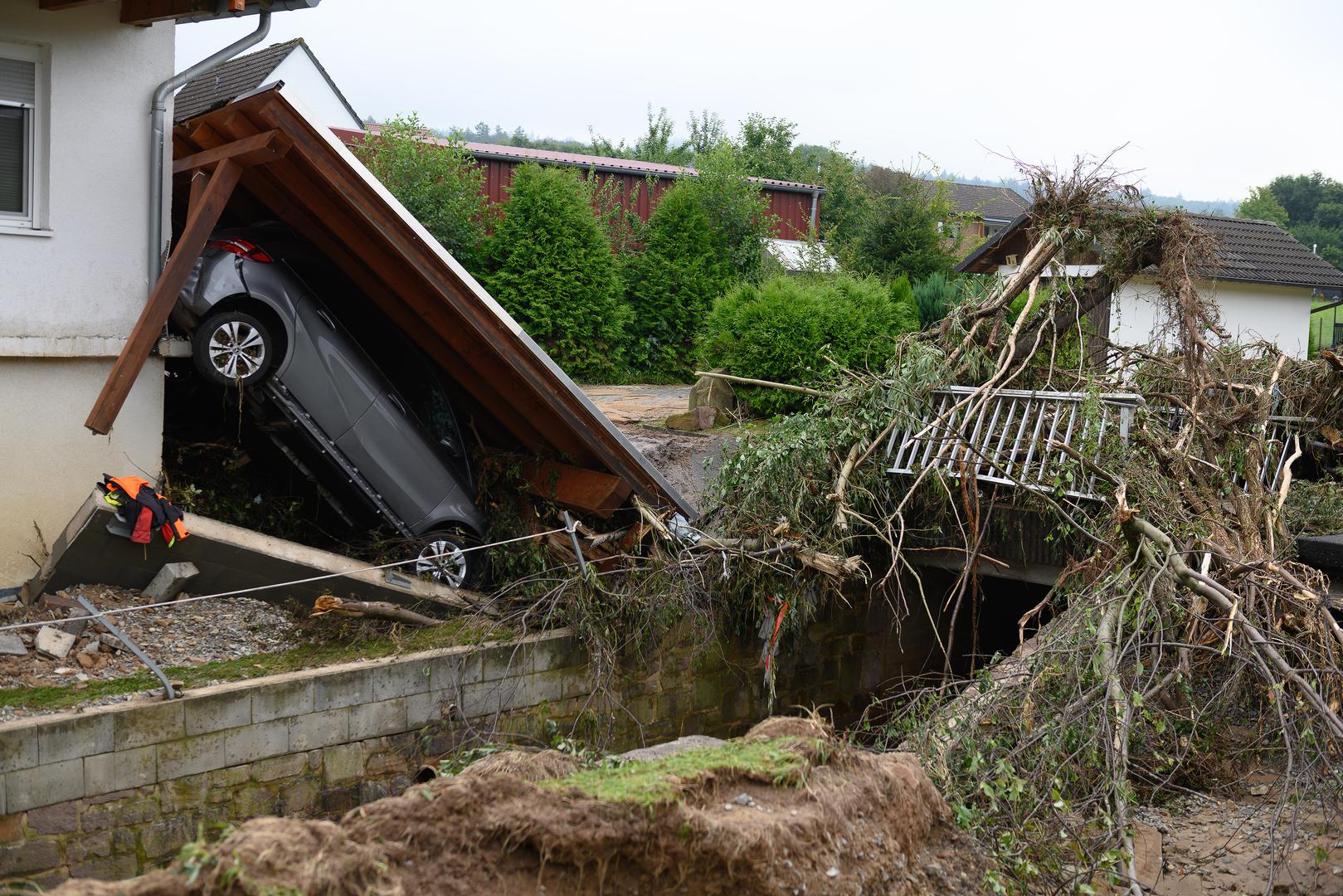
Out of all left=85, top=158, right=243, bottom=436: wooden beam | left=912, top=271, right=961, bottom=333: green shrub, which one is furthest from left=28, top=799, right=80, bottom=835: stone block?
left=912, top=271, right=961, bottom=333: green shrub

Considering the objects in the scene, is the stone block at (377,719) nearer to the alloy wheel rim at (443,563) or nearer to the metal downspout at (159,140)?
the alloy wheel rim at (443,563)

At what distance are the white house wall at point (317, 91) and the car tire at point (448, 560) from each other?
475 inches

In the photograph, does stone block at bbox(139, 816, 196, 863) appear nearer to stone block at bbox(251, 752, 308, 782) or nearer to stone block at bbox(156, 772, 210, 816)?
stone block at bbox(156, 772, 210, 816)

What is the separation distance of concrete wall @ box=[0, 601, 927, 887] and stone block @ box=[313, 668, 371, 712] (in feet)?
0.03

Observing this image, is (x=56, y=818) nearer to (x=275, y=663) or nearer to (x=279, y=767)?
(x=279, y=767)

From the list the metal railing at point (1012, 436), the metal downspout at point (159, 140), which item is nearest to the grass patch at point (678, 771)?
the metal railing at point (1012, 436)

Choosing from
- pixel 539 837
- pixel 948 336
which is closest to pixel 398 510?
pixel 948 336

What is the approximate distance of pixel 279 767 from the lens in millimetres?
6461

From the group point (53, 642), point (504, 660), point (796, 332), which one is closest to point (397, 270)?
point (504, 660)

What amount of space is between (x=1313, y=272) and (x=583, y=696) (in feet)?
59.2

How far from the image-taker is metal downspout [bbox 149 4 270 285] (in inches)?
302

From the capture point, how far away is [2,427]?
24.2 feet

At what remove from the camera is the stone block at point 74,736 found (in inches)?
218

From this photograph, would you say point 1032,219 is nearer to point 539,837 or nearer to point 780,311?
point 780,311
